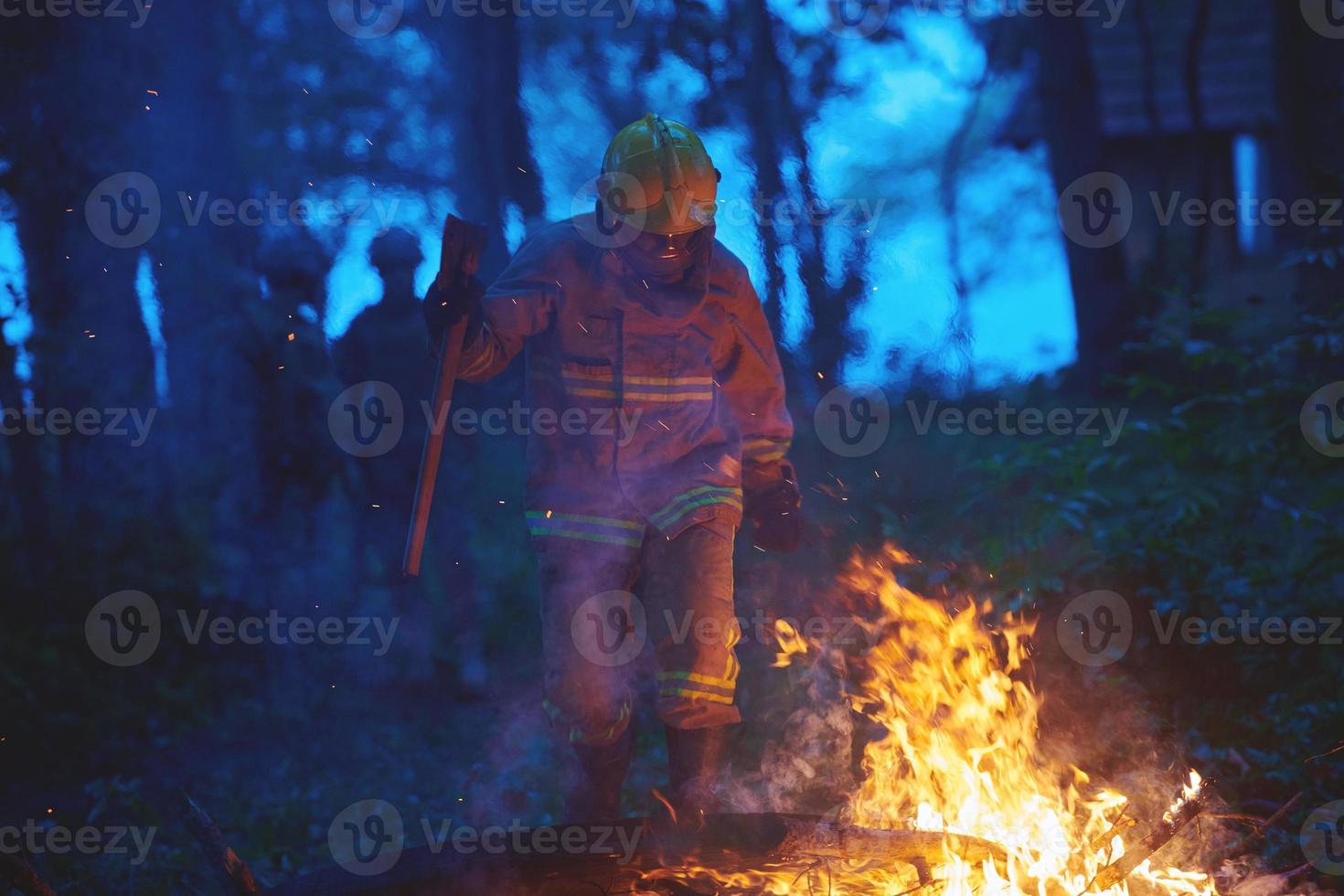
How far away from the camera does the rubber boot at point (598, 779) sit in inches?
139

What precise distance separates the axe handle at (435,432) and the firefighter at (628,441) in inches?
2.2

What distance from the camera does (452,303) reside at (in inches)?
139

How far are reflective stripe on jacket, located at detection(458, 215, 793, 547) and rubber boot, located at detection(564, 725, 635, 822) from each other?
28.8 inches

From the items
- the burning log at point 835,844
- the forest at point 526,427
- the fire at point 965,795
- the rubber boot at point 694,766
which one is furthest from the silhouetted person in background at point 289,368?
Answer: the burning log at point 835,844

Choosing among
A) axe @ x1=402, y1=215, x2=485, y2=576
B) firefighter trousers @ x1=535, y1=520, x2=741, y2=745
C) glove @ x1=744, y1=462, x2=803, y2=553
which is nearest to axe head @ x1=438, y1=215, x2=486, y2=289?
axe @ x1=402, y1=215, x2=485, y2=576

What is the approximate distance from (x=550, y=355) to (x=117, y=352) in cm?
500

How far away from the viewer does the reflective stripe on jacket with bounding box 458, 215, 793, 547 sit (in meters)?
3.64

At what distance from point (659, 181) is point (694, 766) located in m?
2.05

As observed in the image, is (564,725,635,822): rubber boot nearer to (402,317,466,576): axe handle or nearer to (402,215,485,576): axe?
(402,317,466,576): axe handle

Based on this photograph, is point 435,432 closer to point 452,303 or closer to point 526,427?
point 452,303

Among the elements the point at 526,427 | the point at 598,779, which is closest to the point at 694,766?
the point at 598,779

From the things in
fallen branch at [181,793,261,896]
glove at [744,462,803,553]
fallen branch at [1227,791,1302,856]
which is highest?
glove at [744,462,803,553]

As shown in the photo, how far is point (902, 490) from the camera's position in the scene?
766cm

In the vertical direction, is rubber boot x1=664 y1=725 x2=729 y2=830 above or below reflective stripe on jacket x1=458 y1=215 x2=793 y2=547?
below
